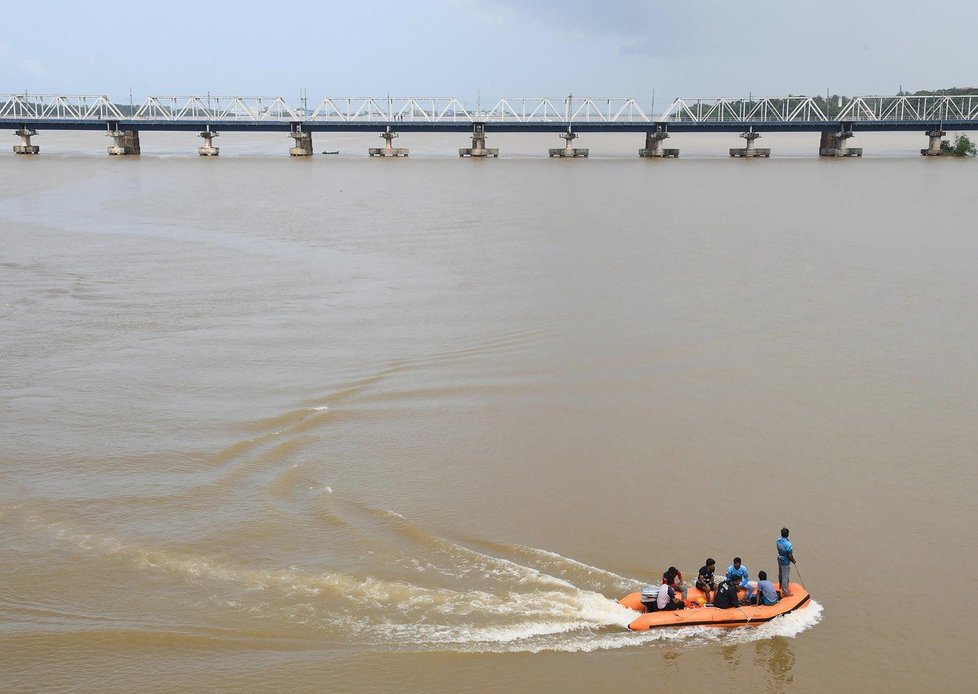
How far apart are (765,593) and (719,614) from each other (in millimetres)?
637

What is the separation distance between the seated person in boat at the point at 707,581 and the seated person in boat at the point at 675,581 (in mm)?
215

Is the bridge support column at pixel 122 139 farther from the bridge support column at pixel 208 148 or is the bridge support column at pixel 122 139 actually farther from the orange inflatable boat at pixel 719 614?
the orange inflatable boat at pixel 719 614

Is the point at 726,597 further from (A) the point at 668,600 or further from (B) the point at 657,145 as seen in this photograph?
(B) the point at 657,145

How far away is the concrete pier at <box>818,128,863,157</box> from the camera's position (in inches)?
4579

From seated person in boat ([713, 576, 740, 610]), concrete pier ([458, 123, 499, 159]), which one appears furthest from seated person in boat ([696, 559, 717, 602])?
concrete pier ([458, 123, 499, 159])

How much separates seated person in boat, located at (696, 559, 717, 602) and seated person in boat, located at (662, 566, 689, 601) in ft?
0.71

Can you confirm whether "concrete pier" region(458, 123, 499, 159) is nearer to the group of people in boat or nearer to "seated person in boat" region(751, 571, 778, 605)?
the group of people in boat

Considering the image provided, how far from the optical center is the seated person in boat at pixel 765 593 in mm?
11914

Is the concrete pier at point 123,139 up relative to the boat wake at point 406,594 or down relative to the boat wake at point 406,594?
up

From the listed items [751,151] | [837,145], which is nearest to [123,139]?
[751,151]

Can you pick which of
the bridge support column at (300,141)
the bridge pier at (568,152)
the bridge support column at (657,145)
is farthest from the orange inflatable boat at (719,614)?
the bridge support column at (657,145)

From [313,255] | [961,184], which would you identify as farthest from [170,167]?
[961,184]

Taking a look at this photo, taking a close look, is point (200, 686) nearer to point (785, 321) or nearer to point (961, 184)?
point (785, 321)

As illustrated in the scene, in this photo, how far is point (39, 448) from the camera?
17.1m
